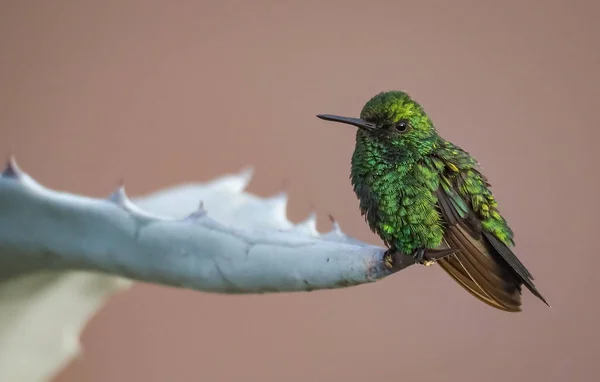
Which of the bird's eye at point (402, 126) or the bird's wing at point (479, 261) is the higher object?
the bird's eye at point (402, 126)

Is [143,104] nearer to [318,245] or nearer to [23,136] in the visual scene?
[23,136]

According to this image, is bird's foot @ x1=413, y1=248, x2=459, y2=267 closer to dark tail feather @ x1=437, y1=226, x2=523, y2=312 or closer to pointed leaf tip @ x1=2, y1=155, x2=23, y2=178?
dark tail feather @ x1=437, y1=226, x2=523, y2=312

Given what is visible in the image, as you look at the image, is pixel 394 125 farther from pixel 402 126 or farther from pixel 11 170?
pixel 11 170

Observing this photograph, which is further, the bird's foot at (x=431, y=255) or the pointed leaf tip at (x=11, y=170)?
the pointed leaf tip at (x=11, y=170)

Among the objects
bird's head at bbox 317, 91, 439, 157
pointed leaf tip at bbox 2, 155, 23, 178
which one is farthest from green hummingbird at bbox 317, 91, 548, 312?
pointed leaf tip at bbox 2, 155, 23, 178

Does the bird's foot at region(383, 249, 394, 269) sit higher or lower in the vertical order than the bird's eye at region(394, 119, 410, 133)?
lower

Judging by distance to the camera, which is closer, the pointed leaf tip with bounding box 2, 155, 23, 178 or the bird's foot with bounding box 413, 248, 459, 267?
the bird's foot with bounding box 413, 248, 459, 267

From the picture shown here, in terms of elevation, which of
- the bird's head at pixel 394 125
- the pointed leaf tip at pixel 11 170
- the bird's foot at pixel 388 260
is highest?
the bird's head at pixel 394 125

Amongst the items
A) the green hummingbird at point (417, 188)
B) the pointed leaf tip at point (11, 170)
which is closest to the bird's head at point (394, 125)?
the green hummingbird at point (417, 188)

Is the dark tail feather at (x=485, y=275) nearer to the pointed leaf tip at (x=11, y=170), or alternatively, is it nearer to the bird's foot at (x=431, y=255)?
the bird's foot at (x=431, y=255)
